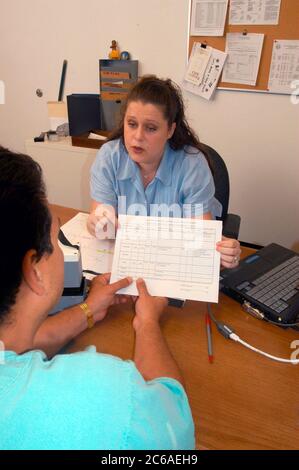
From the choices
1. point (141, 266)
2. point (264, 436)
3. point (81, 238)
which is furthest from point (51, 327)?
point (264, 436)

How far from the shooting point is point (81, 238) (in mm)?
1244

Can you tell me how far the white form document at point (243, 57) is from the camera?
2.23 m

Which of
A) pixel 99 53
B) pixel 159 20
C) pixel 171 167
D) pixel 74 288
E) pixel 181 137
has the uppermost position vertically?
pixel 159 20

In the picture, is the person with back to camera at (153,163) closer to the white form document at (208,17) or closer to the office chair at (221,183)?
the office chair at (221,183)

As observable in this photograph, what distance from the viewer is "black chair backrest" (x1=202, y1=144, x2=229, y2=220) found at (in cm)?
163

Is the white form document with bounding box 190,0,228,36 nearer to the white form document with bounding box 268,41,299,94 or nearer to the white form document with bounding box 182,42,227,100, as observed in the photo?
the white form document with bounding box 182,42,227,100

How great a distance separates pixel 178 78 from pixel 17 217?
7.78ft

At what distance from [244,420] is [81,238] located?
78cm

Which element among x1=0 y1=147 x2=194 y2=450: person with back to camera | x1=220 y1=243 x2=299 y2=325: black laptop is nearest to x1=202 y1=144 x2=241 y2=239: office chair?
x1=220 y1=243 x2=299 y2=325: black laptop

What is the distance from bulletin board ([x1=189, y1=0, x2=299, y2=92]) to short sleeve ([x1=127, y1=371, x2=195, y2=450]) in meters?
2.24

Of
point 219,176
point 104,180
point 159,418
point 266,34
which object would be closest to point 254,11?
point 266,34

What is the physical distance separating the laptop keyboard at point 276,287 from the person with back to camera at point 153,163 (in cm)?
38

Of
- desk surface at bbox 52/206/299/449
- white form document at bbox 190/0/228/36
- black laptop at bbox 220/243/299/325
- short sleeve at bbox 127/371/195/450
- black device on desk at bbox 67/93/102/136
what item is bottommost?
desk surface at bbox 52/206/299/449
